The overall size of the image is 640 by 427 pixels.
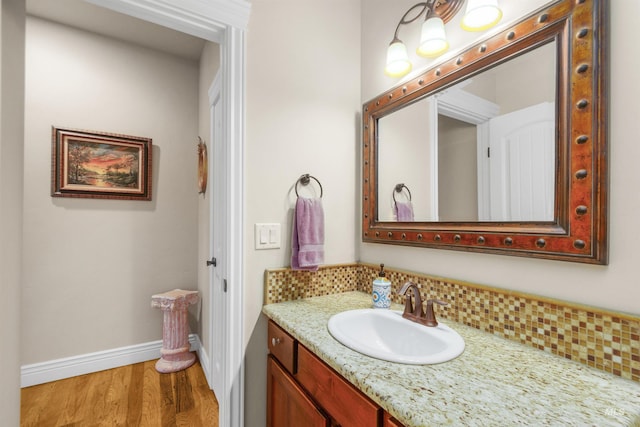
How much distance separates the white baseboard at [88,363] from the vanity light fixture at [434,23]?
2.65 meters

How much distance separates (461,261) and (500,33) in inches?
31.6

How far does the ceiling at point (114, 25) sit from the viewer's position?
201 cm

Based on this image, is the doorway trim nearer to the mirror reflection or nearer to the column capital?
the mirror reflection

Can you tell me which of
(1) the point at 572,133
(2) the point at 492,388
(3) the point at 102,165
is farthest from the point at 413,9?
(3) the point at 102,165

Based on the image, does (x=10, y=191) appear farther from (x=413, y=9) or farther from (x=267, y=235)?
(x=413, y=9)

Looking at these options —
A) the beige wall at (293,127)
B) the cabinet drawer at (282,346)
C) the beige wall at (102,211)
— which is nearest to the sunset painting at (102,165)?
the beige wall at (102,211)

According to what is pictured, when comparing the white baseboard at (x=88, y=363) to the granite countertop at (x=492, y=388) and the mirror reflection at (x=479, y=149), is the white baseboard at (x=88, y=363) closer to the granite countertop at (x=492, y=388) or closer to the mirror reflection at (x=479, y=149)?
the granite countertop at (x=492, y=388)

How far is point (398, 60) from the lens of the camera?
1292 millimetres

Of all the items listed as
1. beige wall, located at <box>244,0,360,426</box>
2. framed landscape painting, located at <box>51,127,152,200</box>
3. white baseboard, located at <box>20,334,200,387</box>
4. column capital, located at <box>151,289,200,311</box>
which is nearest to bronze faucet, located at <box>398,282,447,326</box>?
beige wall, located at <box>244,0,360,426</box>

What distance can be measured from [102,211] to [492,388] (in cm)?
274

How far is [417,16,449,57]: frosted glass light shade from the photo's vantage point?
110 cm

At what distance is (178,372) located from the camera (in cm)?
229

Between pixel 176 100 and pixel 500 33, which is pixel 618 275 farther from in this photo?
pixel 176 100

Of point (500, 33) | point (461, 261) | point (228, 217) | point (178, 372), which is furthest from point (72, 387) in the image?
point (500, 33)
